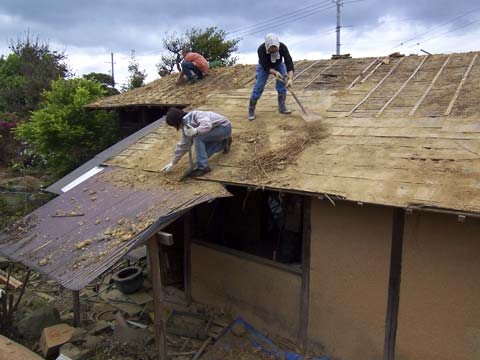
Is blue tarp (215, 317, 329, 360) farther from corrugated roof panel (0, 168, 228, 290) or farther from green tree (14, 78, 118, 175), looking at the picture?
green tree (14, 78, 118, 175)

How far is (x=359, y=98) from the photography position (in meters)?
7.42

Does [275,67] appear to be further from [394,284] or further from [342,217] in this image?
[394,284]

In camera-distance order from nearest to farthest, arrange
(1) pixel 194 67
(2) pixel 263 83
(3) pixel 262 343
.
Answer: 1. (3) pixel 262 343
2. (2) pixel 263 83
3. (1) pixel 194 67

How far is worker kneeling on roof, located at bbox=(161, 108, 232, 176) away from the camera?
5852mm

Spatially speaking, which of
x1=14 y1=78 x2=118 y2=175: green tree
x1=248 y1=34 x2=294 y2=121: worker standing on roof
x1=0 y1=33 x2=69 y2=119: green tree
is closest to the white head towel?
x1=248 y1=34 x2=294 y2=121: worker standing on roof

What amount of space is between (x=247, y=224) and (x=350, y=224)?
3.69 m

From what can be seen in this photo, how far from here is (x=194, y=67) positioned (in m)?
11.5

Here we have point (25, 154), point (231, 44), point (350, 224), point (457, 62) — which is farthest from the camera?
point (231, 44)

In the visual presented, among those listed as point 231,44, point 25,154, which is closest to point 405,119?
point 25,154

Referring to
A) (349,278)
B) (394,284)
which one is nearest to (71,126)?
(349,278)

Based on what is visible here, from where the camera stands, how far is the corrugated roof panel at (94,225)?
4516 mm

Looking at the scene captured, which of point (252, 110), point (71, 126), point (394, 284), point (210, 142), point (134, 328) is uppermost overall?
point (252, 110)

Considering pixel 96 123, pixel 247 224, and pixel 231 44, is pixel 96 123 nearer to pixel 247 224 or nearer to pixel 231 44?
pixel 247 224

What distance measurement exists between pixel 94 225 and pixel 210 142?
217cm
